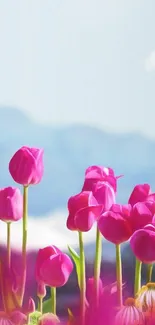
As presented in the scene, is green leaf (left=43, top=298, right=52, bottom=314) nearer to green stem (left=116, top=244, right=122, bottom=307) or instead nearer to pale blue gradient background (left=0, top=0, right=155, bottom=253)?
green stem (left=116, top=244, right=122, bottom=307)

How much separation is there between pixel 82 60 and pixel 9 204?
0.30 m

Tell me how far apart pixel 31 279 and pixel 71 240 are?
101 millimetres

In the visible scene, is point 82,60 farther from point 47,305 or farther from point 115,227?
point 47,305

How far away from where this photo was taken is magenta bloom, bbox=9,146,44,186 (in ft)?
4.02

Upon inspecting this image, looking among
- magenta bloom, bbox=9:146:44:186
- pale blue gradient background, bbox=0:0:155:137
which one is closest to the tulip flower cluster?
magenta bloom, bbox=9:146:44:186

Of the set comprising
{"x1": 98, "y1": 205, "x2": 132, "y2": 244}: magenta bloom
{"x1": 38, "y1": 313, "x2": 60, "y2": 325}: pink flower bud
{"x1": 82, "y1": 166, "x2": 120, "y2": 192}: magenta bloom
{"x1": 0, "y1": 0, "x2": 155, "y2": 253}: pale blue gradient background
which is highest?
{"x1": 0, "y1": 0, "x2": 155, "y2": 253}: pale blue gradient background

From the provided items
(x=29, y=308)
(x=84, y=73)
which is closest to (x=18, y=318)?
(x=29, y=308)

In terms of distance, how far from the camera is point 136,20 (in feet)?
4.21

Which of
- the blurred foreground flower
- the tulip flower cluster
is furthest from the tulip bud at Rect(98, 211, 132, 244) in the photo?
the blurred foreground flower

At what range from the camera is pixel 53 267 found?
1205 mm

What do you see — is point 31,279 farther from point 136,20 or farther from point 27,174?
point 136,20

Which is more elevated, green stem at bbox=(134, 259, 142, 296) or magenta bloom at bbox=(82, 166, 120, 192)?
magenta bloom at bbox=(82, 166, 120, 192)

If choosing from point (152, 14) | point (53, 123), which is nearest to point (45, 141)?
point (53, 123)

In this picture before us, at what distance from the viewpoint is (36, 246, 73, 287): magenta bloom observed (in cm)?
121
